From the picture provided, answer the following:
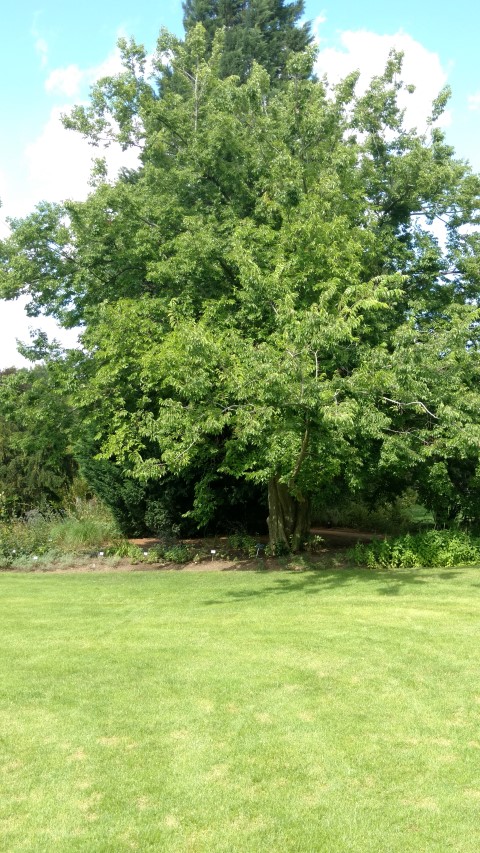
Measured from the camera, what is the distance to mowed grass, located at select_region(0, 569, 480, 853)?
4.24m

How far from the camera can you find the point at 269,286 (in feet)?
39.1

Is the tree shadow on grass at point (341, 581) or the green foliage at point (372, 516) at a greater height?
the green foliage at point (372, 516)

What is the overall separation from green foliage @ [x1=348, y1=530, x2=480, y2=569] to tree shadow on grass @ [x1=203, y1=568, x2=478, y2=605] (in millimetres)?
580

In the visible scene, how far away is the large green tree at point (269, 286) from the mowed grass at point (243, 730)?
120 inches

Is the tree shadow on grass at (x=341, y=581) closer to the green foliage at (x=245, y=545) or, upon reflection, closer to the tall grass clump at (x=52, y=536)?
the green foliage at (x=245, y=545)

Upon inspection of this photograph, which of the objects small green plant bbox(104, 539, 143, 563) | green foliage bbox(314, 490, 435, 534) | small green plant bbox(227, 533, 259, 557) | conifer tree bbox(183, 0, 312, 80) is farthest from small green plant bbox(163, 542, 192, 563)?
conifer tree bbox(183, 0, 312, 80)

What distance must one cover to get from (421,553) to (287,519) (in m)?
3.01

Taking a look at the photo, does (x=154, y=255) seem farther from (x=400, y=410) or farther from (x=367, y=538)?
(x=367, y=538)

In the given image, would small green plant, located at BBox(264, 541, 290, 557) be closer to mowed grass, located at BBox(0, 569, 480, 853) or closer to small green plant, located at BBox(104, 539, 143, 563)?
small green plant, located at BBox(104, 539, 143, 563)

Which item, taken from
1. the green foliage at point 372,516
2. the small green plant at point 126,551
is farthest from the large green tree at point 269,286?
the green foliage at point 372,516

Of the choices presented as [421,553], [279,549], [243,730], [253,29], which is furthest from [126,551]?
[253,29]

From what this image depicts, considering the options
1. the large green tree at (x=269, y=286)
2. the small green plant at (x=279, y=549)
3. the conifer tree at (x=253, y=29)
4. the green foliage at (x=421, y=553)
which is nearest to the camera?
the large green tree at (x=269, y=286)

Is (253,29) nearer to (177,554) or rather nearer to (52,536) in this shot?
(52,536)

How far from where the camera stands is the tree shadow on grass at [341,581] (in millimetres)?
11305
